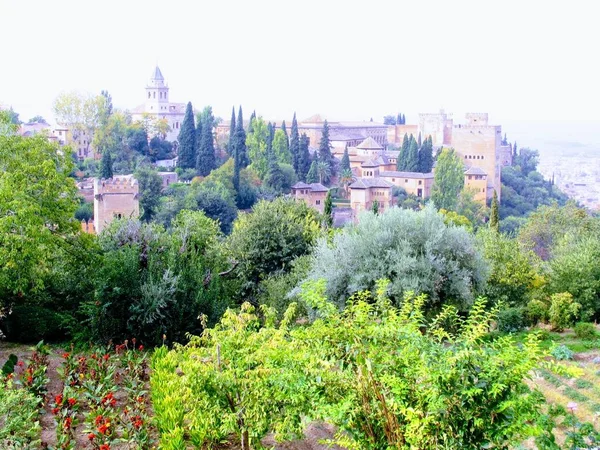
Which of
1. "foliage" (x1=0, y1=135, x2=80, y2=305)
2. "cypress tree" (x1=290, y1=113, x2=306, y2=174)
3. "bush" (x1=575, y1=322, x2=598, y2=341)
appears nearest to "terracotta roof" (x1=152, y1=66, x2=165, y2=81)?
"cypress tree" (x1=290, y1=113, x2=306, y2=174)

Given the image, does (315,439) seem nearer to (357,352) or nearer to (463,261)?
(357,352)

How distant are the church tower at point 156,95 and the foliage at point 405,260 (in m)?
62.6

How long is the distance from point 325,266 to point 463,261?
215cm

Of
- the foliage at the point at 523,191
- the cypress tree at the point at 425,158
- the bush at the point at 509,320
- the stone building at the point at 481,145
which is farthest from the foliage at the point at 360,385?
the stone building at the point at 481,145

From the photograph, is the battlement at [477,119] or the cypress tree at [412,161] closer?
the cypress tree at [412,161]

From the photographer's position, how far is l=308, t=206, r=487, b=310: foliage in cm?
1053

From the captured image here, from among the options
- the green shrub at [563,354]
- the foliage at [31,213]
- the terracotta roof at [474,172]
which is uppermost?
the foliage at [31,213]

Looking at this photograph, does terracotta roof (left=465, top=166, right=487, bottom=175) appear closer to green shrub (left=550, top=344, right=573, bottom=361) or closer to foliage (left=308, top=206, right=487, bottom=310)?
foliage (left=308, top=206, right=487, bottom=310)

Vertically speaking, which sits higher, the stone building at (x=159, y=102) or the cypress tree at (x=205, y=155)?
the stone building at (x=159, y=102)

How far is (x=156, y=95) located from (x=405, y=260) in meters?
64.2

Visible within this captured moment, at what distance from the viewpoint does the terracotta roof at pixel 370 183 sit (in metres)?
48.8

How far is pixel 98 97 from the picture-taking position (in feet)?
184

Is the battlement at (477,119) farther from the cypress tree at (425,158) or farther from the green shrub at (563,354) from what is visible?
the green shrub at (563,354)

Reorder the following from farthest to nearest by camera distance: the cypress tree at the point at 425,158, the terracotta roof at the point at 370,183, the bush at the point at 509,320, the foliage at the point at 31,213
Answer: the cypress tree at the point at 425,158
the terracotta roof at the point at 370,183
the bush at the point at 509,320
the foliage at the point at 31,213
